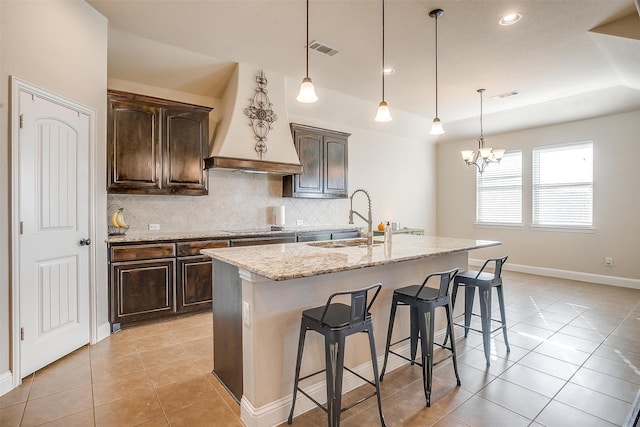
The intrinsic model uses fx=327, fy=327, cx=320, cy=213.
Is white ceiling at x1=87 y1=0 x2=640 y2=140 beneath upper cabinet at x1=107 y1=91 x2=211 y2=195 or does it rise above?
above

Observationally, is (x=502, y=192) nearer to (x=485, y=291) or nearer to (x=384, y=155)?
(x=384, y=155)

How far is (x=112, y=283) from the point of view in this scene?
3309mm

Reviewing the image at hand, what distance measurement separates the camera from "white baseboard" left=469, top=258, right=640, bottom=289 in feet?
17.0

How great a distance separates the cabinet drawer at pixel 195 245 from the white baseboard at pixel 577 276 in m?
5.65

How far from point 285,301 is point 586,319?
12.3 ft

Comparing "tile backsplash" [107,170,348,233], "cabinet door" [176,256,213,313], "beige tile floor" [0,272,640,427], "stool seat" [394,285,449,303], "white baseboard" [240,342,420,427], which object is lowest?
"beige tile floor" [0,272,640,427]

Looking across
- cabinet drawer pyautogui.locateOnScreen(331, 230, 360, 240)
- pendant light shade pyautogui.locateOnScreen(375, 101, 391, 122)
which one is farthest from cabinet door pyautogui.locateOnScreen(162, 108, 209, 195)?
pendant light shade pyautogui.locateOnScreen(375, 101, 391, 122)

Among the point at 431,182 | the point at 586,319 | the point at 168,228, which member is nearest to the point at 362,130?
the point at 431,182

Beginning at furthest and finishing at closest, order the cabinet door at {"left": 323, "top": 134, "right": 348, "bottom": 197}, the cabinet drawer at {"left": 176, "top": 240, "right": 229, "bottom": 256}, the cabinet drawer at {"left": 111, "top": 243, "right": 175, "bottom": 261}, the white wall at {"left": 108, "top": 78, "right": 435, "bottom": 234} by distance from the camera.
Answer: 1. the cabinet door at {"left": 323, "top": 134, "right": 348, "bottom": 197}
2. the white wall at {"left": 108, "top": 78, "right": 435, "bottom": 234}
3. the cabinet drawer at {"left": 176, "top": 240, "right": 229, "bottom": 256}
4. the cabinet drawer at {"left": 111, "top": 243, "right": 175, "bottom": 261}

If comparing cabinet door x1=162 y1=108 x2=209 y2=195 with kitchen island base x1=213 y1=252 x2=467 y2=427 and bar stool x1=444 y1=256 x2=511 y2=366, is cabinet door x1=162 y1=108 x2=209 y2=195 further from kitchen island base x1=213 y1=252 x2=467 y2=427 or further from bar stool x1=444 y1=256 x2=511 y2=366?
bar stool x1=444 y1=256 x2=511 y2=366

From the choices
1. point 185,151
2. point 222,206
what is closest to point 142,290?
point 222,206

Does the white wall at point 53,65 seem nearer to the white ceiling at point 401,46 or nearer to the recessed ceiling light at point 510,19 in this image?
the white ceiling at point 401,46

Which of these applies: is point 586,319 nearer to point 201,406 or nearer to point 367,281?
point 367,281

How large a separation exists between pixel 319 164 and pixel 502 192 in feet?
13.2
